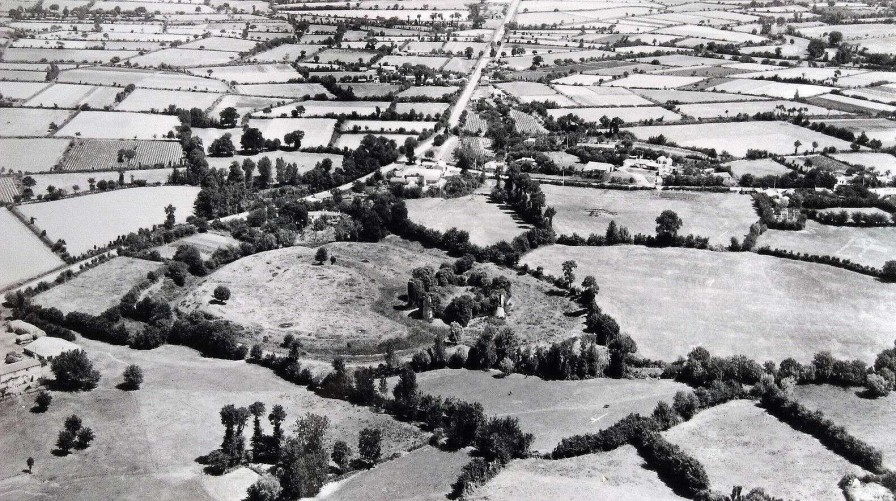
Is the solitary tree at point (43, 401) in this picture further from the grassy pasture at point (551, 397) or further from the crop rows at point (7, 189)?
the crop rows at point (7, 189)

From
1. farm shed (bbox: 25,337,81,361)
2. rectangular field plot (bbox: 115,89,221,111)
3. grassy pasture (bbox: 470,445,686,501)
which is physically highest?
rectangular field plot (bbox: 115,89,221,111)

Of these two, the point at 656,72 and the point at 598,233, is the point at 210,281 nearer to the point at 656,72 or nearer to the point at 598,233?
the point at 598,233

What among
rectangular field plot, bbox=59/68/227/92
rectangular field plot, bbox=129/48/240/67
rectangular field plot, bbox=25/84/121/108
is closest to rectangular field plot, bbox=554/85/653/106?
rectangular field plot, bbox=59/68/227/92

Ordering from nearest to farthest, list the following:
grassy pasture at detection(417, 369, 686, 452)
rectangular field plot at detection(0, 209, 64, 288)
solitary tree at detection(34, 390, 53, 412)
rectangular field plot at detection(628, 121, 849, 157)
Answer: grassy pasture at detection(417, 369, 686, 452) < solitary tree at detection(34, 390, 53, 412) < rectangular field plot at detection(0, 209, 64, 288) < rectangular field plot at detection(628, 121, 849, 157)

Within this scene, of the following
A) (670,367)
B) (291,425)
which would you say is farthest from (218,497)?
(670,367)

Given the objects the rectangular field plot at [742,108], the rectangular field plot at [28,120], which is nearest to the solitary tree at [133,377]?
the rectangular field plot at [28,120]

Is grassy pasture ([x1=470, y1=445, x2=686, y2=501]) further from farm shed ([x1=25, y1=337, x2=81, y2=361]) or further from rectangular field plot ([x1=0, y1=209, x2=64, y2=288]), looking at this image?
rectangular field plot ([x1=0, y1=209, x2=64, y2=288])

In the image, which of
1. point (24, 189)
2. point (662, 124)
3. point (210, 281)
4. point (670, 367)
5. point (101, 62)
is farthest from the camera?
point (101, 62)
